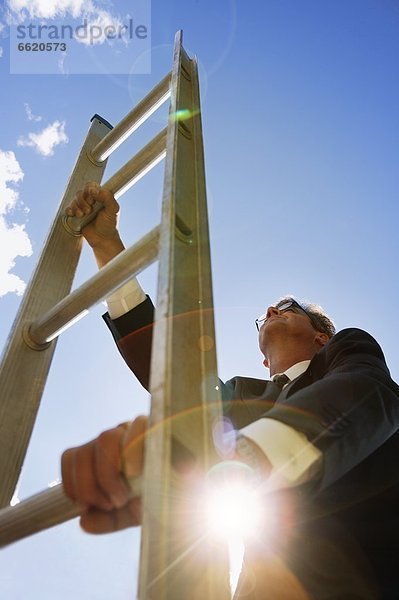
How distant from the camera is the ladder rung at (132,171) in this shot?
1896 mm

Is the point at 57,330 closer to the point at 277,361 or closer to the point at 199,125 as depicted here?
the point at 199,125

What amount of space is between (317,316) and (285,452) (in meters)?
2.57

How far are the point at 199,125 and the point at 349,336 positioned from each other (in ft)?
3.45

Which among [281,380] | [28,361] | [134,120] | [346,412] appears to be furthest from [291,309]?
[28,361]

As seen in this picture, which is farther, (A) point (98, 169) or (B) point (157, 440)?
(A) point (98, 169)

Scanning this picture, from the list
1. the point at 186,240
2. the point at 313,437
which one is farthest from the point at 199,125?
the point at 313,437

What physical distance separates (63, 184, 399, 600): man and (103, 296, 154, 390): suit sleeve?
1.29ft

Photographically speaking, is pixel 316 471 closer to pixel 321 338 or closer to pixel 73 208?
pixel 73 208

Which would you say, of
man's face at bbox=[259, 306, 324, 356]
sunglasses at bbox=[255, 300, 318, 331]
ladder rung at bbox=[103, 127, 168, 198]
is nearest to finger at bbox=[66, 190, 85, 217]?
ladder rung at bbox=[103, 127, 168, 198]

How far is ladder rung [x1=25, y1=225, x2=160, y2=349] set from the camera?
4.16ft

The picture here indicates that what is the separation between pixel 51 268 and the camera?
5.84ft

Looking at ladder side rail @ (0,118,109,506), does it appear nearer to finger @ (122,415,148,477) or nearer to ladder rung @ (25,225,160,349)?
ladder rung @ (25,225,160,349)

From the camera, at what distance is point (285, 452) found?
43.1 inches

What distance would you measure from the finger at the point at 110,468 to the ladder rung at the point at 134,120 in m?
1.80
